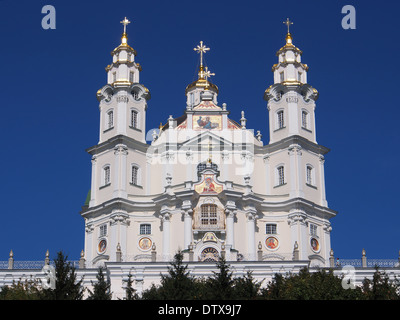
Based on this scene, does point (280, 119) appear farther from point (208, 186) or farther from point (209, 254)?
point (209, 254)

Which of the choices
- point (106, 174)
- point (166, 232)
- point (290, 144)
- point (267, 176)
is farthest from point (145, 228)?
point (290, 144)

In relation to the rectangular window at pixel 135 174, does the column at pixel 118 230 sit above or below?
below

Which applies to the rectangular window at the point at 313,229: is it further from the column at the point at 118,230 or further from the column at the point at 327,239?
the column at the point at 118,230

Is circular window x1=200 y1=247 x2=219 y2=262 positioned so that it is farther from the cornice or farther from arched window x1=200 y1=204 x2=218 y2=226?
the cornice

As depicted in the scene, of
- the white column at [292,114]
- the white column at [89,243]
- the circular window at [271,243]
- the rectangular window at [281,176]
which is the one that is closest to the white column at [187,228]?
the circular window at [271,243]

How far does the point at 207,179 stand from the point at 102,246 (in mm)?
12546

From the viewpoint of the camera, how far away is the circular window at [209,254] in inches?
2864

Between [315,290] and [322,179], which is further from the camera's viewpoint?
[322,179]

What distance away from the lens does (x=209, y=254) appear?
73.2 meters

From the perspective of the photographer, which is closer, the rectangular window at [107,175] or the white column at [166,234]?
the white column at [166,234]

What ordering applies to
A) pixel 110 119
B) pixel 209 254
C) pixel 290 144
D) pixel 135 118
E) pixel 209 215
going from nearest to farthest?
pixel 209 254, pixel 209 215, pixel 290 144, pixel 135 118, pixel 110 119

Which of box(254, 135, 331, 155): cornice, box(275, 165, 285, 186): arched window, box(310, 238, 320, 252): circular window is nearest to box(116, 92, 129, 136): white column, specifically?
box(254, 135, 331, 155): cornice

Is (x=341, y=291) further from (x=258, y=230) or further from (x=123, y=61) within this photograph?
(x=123, y=61)

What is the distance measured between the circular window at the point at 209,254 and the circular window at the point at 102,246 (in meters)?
10.9
